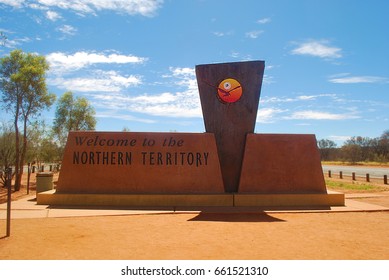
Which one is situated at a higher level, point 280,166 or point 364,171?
point 280,166

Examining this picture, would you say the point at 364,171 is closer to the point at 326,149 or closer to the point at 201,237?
the point at 201,237

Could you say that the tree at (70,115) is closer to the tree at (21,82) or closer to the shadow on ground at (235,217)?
the tree at (21,82)

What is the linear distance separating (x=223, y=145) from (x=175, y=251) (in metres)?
6.63

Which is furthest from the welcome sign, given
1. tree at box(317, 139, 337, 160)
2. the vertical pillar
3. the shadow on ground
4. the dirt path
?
tree at box(317, 139, 337, 160)

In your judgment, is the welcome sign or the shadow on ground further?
the welcome sign

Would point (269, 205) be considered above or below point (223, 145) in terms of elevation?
below

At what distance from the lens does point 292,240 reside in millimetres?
6609

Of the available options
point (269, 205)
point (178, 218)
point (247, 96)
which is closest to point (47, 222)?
point (178, 218)

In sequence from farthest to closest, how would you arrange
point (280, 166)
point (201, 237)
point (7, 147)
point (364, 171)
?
1. point (364, 171)
2. point (7, 147)
3. point (280, 166)
4. point (201, 237)

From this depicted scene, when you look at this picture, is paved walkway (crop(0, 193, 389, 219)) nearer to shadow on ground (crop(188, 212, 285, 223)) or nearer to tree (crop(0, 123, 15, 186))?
shadow on ground (crop(188, 212, 285, 223))

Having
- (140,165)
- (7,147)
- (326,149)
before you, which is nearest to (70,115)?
(7,147)

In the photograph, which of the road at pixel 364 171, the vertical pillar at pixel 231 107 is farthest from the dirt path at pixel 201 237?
the road at pixel 364 171
